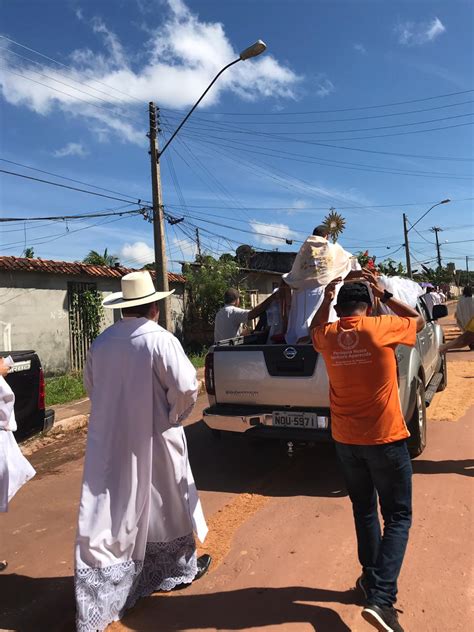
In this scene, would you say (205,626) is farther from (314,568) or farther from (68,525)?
(68,525)

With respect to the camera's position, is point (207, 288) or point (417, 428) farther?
point (207, 288)

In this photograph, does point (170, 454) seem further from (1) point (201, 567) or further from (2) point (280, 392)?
(2) point (280, 392)

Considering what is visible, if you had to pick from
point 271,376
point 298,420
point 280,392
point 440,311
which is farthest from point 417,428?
point 440,311

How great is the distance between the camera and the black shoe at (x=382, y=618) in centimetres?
237

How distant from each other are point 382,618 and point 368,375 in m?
1.15

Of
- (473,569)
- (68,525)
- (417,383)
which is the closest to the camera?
(473,569)

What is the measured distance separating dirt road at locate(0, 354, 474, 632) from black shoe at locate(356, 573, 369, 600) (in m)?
0.11

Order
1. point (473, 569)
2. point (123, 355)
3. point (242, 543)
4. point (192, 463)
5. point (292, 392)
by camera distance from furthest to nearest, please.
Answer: point (192, 463) → point (292, 392) → point (242, 543) → point (473, 569) → point (123, 355)

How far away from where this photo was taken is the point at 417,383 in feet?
16.6

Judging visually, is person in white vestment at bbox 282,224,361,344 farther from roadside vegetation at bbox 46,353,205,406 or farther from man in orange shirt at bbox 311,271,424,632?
roadside vegetation at bbox 46,353,205,406

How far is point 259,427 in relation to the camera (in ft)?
15.4

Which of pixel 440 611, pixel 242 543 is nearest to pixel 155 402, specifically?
pixel 242 543

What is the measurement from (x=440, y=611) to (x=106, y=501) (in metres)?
1.88

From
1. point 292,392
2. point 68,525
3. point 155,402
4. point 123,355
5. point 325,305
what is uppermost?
point 325,305
